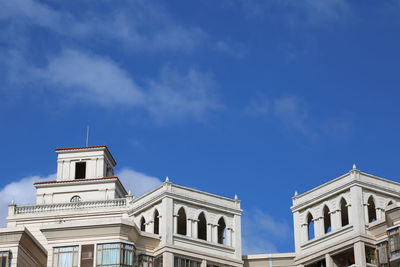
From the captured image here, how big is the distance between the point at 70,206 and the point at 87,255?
12.6 metres

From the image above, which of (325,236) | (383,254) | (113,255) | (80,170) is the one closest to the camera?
(113,255)

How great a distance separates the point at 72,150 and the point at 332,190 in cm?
2658

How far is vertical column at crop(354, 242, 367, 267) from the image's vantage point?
215ft

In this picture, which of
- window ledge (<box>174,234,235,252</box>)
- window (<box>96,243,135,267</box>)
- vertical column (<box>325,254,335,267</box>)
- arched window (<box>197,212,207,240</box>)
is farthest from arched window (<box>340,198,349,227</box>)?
window (<box>96,243,135,267</box>)

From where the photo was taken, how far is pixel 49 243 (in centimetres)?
6600

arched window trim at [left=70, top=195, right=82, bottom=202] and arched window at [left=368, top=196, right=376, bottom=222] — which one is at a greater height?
arched window trim at [left=70, top=195, right=82, bottom=202]

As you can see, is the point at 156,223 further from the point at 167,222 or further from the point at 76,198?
the point at 76,198

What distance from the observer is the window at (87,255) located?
64.8 m

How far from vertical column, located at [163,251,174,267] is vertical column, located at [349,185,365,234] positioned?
13.2 meters

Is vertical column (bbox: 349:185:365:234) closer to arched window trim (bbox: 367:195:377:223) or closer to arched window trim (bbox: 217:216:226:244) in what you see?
arched window trim (bbox: 367:195:377:223)

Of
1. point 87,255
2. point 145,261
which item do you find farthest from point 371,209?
point 87,255

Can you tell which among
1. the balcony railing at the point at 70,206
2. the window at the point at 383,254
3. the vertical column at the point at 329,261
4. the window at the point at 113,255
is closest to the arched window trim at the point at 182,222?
the balcony railing at the point at 70,206

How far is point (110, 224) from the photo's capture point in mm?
65188

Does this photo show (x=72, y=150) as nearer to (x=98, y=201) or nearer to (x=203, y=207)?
(x=98, y=201)
